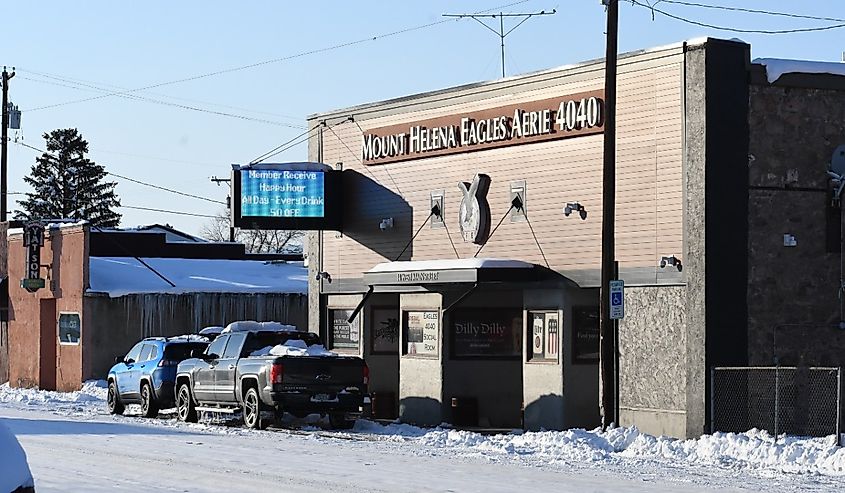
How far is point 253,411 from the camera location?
27375mm

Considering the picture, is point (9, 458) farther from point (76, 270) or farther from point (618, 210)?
point (76, 270)

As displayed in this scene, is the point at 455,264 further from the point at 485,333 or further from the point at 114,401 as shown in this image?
the point at 114,401

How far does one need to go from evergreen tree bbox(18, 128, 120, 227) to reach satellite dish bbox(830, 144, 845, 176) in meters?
77.7

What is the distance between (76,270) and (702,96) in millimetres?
22993

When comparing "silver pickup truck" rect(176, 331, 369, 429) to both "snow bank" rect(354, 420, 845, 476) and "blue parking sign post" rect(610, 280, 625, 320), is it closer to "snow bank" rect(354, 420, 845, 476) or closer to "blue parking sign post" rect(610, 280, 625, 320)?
"snow bank" rect(354, 420, 845, 476)

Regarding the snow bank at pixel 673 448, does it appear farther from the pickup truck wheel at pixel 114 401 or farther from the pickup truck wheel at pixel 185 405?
the pickup truck wheel at pixel 114 401

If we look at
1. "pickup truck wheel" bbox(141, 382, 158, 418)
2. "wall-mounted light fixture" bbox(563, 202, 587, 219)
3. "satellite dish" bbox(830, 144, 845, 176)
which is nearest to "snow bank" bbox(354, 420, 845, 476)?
"wall-mounted light fixture" bbox(563, 202, 587, 219)

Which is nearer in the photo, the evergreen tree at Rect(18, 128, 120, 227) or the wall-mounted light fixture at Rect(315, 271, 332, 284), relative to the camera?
the wall-mounted light fixture at Rect(315, 271, 332, 284)

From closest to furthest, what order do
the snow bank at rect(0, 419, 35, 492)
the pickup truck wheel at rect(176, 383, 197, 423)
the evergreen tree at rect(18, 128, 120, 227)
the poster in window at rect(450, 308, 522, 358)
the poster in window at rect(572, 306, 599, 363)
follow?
1. the snow bank at rect(0, 419, 35, 492)
2. the poster in window at rect(572, 306, 599, 363)
3. the pickup truck wheel at rect(176, 383, 197, 423)
4. the poster in window at rect(450, 308, 522, 358)
5. the evergreen tree at rect(18, 128, 120, 227)

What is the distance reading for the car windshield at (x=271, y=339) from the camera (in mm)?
28266

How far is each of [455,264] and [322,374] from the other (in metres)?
3.60

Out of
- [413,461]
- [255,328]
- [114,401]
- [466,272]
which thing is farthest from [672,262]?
[114,401]

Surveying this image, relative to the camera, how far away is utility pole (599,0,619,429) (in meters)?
24.4

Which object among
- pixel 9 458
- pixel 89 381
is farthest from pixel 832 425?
pixel 89 381
